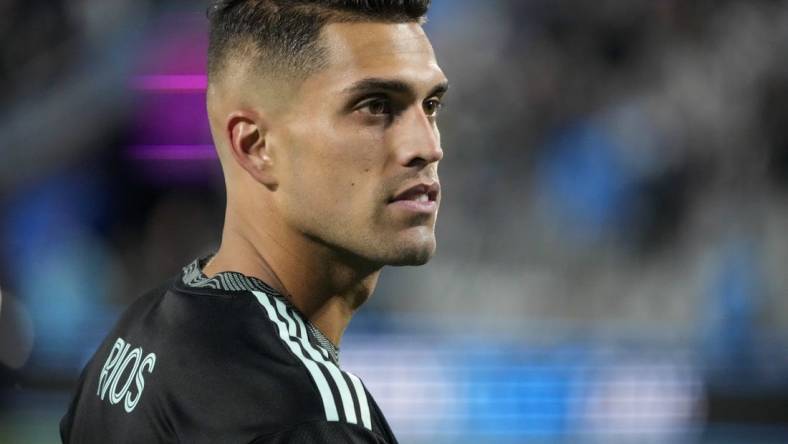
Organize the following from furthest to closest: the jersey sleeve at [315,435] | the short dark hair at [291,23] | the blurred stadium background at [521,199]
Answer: the blurred stadium background at [521,199] < the short dark hair at [291,23] < the jersey sleeve at [315,435]

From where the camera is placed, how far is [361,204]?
→ 5.50 feet

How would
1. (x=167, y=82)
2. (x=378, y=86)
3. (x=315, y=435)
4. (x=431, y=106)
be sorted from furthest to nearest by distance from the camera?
(x=167, y=82) < (x=431, y=106) < (x=378, y=86) < (x=315, y=435)

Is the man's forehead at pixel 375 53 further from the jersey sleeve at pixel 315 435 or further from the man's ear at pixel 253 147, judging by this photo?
the jersey sleeve at pixel 315 435

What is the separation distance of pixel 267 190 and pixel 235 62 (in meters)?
0.22

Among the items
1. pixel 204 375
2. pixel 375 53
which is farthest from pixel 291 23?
pixel 204 375

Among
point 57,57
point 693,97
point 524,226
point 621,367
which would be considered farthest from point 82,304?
point 693,97

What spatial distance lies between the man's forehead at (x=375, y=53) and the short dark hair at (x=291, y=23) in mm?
16

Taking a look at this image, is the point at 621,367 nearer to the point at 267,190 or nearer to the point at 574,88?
the point at 574,88

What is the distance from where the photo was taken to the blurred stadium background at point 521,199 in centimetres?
650

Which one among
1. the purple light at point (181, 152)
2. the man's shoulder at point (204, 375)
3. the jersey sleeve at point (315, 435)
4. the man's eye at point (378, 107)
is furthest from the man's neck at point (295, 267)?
the purple light at point (181, 152)

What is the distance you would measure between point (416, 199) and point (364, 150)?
12cm

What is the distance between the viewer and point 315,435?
1329 mm

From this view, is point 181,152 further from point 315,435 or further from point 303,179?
point 315,435

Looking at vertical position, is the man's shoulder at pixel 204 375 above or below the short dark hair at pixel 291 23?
below
